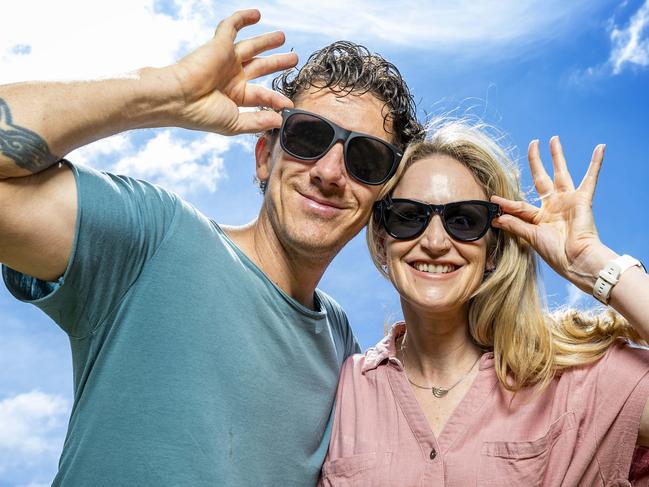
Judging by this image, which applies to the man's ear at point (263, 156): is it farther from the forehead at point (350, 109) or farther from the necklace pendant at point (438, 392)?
the necklace pendant at point (438, 392)

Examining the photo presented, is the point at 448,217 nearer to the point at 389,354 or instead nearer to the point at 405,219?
the point at 405,219

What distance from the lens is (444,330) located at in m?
3.65

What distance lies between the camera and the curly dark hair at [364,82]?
13.0ft

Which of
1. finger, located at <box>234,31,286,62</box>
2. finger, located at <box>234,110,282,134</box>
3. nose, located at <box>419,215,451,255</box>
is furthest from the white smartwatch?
finger, located at <box>234,31,286,62</box>

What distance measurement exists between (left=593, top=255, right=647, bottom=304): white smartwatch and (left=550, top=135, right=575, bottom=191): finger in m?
0.52

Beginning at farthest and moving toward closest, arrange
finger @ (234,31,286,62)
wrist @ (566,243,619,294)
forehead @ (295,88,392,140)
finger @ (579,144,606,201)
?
forehead @ (295,88,392,140), finger @ (579,144,606,201), wrist @ (566,243,619,294), finger @ (234,31,286,62)

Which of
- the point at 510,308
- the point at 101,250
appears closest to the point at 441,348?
the point at 510,308

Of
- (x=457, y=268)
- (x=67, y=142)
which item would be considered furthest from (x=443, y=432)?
(x=67, y=142)

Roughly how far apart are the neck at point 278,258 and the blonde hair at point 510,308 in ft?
1.66

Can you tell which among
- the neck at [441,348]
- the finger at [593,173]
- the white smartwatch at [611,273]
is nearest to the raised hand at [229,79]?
the neck at [441,348]

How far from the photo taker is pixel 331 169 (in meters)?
3.62

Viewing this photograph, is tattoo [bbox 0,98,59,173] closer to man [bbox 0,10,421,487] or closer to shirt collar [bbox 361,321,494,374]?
man [bbox 0,10,421,487]

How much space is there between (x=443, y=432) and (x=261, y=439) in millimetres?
915

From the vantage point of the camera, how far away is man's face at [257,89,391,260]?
363 cm
